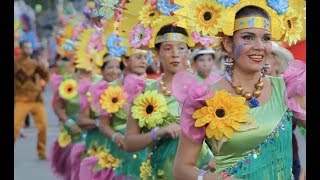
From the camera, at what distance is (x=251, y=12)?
15.9ft

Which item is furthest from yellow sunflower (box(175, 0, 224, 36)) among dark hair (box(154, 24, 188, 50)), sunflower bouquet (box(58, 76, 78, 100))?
sunflower bouquet (box(58, 76, 78, 100))

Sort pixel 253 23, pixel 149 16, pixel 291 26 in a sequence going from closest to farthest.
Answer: pixel 253 23, pixel 291 26, pixel 149 16

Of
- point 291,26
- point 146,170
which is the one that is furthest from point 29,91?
point 291,26

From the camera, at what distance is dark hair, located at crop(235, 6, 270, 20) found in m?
4.84

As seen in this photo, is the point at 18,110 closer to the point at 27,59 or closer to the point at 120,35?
the point at 27,59

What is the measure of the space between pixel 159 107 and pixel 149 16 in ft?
2.44

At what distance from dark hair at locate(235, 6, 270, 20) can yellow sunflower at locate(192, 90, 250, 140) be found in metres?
0.42

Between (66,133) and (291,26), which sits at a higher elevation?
(291,26)

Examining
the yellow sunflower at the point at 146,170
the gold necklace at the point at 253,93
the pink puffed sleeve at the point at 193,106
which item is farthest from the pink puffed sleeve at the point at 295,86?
the yellow sunflower at the point at 146,170

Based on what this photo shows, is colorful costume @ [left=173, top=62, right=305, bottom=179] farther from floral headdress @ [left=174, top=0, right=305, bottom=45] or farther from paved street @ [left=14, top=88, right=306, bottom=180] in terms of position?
paved street @ [left=14, top=88, right=306, bottom=180]

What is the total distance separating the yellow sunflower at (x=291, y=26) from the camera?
5.04 meters

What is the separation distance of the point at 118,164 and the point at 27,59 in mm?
7324

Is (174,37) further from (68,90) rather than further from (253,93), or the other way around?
(68,90)
